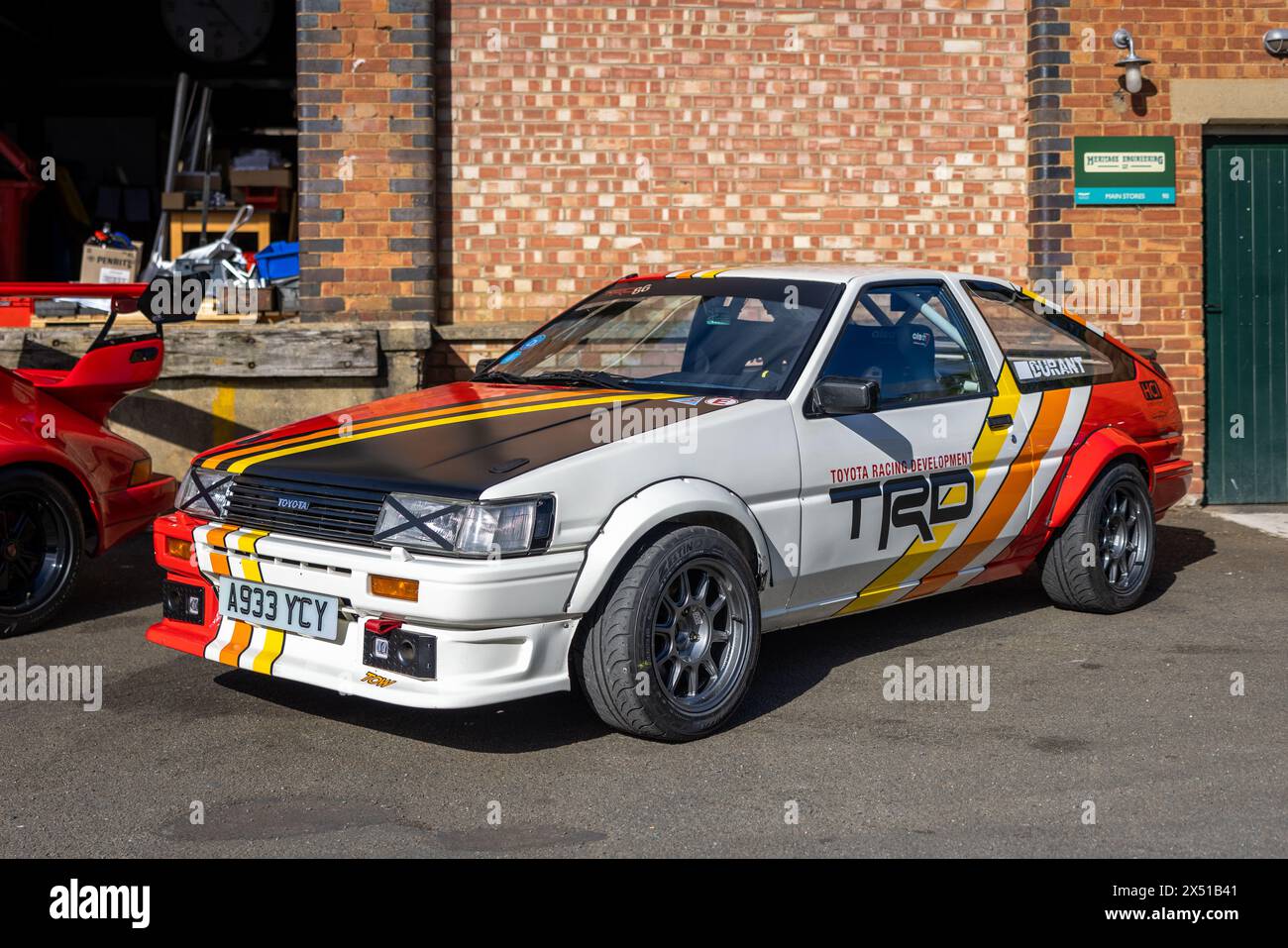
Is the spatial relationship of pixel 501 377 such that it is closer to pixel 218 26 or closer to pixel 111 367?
pixel 111 367

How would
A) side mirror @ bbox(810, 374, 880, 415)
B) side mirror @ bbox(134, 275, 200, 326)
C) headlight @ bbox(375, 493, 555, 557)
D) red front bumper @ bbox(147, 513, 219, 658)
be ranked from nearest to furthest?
1. headlight @ bbox(375, 493, 555, 557)
2. red front bumper @ bbox(147, 513, 219, 658)
3. side mirror @ bbox(810, 374, 880, 415)
4. side mirror @ bbox(134, 275, 200, 326)

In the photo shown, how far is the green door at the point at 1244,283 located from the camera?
1005 cm

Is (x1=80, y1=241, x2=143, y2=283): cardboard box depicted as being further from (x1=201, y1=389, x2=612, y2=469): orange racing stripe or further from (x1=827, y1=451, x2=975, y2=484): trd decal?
(x1=827, y1=451, x2=975, y2=484): trd decal

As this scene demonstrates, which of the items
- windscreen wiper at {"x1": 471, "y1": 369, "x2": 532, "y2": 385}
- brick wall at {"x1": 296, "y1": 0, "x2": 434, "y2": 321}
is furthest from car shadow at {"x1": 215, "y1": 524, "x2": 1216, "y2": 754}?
brick wall at {"x1": 296, "y1": 0, "x2": 434, "y2": 321}

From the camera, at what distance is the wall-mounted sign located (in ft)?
32.6

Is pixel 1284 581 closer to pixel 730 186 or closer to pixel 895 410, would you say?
pixel 895 410

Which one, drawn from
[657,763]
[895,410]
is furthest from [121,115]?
[657,763]

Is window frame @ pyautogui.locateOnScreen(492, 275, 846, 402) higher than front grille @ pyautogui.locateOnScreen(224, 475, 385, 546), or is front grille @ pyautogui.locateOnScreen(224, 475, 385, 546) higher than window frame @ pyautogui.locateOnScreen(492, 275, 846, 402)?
window frame @ pyautogui.locateOnScreen(492, 275, 846, 402)

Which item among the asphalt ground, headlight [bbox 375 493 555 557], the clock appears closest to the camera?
the asphalt ground

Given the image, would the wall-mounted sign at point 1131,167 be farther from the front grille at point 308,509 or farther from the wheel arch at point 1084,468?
the front grille at point 308,509

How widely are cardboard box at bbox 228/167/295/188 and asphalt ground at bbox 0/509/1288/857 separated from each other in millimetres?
5276

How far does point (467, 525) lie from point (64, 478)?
9.60ft

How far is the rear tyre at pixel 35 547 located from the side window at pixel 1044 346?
13.1ft

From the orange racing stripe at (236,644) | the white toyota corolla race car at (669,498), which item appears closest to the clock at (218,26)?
the white toyota corolla race car at (669,498)
